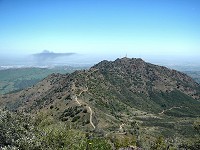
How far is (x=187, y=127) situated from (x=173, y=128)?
7864 mm

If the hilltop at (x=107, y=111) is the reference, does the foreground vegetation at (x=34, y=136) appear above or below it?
above

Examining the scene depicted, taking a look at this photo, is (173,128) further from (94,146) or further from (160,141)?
(94,146)

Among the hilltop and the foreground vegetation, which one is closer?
the foreground vegetation

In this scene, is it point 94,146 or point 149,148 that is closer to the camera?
point 94,146

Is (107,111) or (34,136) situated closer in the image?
(34,136)

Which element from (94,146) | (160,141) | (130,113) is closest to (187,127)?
(130,113)

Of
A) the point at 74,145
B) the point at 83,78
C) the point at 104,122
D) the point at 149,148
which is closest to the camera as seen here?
the point at 74,145

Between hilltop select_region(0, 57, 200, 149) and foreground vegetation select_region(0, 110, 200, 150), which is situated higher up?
foreground vegetation select_region(0, 110, 200, 150)

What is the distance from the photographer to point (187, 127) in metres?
139

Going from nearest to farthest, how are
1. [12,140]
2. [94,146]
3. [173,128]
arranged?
[12,140], [94,146], [173,128]

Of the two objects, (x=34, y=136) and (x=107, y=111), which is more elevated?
(x=34, y=136)

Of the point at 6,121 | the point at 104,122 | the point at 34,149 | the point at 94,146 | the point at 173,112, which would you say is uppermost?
the point at 6,121

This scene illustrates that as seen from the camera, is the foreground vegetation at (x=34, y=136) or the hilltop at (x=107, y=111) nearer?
the foreground vegetation at (x=34, y=136)

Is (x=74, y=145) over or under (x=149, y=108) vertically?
over
